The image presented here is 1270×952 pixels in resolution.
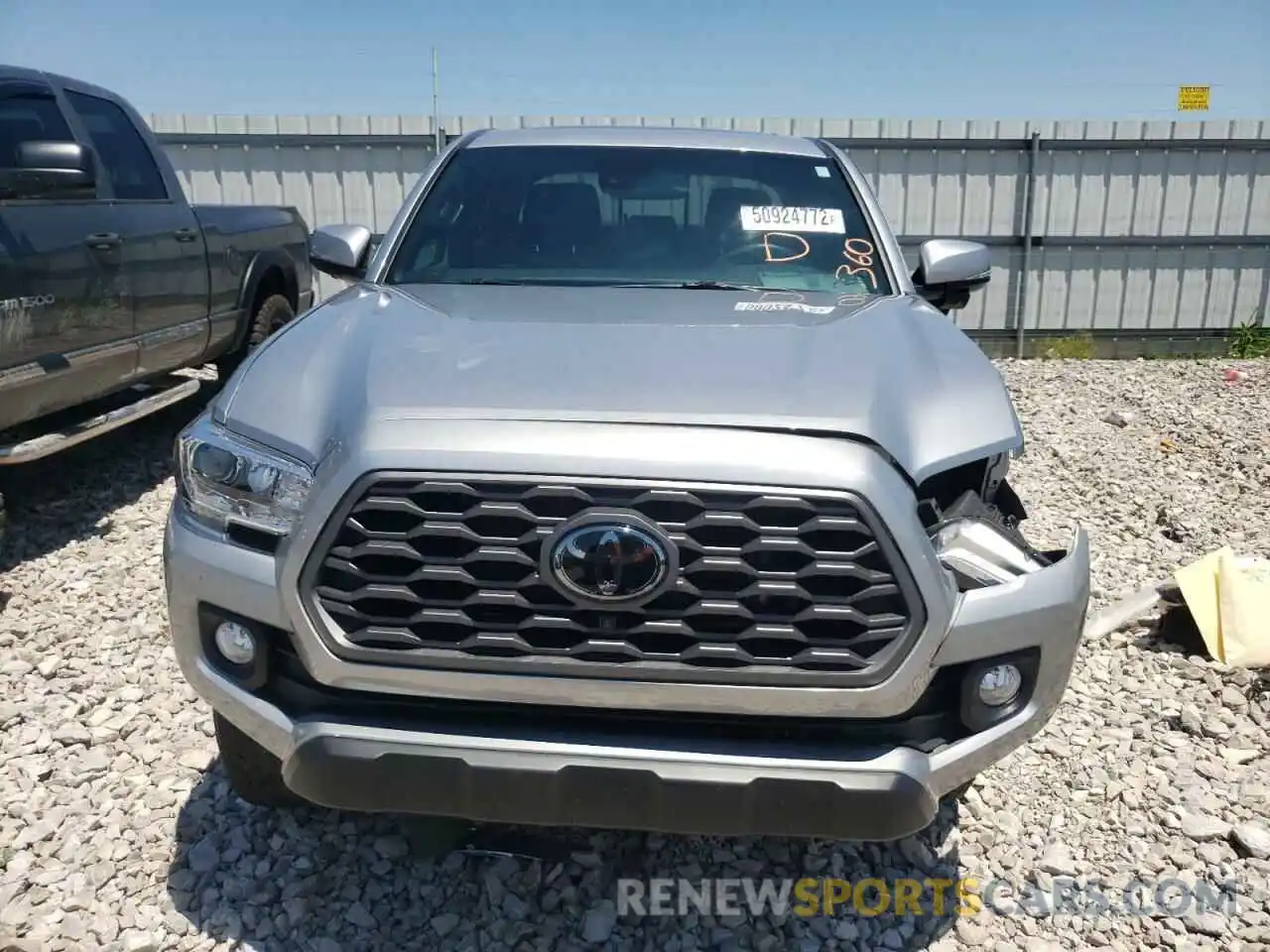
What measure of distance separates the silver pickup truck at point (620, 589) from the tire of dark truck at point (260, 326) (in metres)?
4.54

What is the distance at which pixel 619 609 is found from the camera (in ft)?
6.08

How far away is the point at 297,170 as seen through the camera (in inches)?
408

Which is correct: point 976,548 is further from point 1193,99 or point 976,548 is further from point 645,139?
point 1193,99

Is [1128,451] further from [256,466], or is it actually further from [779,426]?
[256,466]

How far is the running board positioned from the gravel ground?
574 mm

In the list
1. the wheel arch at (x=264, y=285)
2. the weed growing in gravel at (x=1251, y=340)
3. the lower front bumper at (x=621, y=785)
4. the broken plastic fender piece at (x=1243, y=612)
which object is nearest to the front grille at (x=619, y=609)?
the lower front bumper at (x=621, y=785)

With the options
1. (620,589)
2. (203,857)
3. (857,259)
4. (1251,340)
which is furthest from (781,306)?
(1251,340)

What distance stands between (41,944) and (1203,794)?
3093mm

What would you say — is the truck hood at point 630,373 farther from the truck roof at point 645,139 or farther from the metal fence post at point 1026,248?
the metal fence post at point 1026,248

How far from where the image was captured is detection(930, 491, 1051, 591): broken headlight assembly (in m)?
1.96

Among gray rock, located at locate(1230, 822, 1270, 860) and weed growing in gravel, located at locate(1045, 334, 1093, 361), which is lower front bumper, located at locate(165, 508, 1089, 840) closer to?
gray rock, located at locate(1230, 822, 1270, 860)

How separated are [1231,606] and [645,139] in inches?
109

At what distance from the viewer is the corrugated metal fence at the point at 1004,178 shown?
10219 millimetres

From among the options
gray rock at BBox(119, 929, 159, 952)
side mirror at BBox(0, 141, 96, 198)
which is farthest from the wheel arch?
gray rock at BBox(119, 929, 159, 952)
